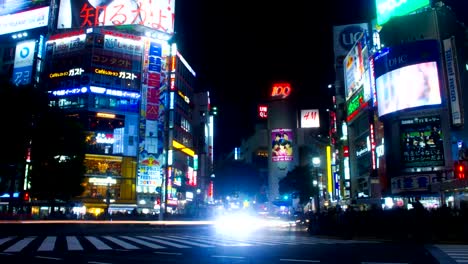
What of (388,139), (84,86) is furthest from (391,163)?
(84,86)

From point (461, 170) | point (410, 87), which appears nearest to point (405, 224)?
point (461, 170)

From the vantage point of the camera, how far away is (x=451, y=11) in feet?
118

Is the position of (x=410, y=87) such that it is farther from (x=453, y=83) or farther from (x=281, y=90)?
(x=281, y=90)

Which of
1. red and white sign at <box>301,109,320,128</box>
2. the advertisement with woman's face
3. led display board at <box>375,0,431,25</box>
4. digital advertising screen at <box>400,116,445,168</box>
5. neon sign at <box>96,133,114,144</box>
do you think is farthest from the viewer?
red and white sign at <box>301,109,320,128</box>

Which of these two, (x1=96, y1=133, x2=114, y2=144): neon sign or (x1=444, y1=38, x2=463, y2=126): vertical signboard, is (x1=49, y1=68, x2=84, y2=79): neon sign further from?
(x1=444, y1=38, x2=463, y2=126): vertical signboard

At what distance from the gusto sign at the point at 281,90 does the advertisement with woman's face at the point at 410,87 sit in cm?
6050

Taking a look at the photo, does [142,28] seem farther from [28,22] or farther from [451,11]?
[451,11]

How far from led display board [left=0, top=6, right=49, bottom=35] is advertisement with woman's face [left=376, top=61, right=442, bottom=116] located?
5200 centimetres

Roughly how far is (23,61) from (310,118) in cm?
5757

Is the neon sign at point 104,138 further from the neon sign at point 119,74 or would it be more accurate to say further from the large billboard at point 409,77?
the large billboard at point 409,77

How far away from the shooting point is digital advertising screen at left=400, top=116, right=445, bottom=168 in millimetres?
33219

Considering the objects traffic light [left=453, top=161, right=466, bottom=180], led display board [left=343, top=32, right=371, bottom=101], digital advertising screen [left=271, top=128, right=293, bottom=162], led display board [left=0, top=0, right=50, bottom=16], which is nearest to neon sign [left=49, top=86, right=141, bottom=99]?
led display board [left=0, top=0, right=50, bottom=16]

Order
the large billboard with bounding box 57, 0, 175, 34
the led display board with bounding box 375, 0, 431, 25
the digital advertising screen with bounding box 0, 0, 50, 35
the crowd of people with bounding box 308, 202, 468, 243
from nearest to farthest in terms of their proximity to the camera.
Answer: the crowd of people with bounding box 308, 202, 468, 243
the led display board with bounding box 375, 0, 431, 25
the large billboard with bounding box 57, 0, 175, 34
the digital advertising screen with bounding box 0, 0, 50, 35

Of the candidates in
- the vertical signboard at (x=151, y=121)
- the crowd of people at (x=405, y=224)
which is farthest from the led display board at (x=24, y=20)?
the crowd of people at (x=405, y=224)
